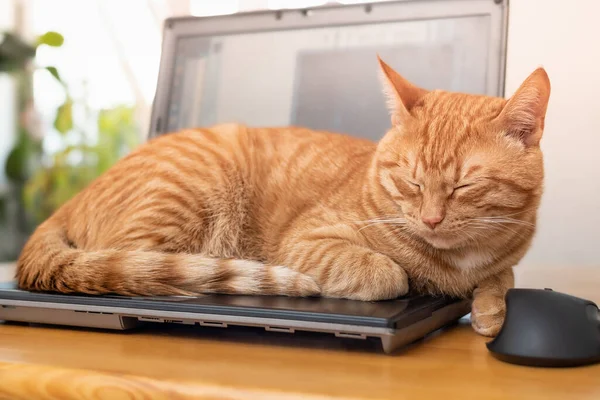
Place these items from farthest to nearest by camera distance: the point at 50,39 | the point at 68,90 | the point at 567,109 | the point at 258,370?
the point at 68,90, the point at 50,39, the point at 567,109, the point at 258,370

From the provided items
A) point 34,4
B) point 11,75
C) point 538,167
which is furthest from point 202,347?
point 34,4

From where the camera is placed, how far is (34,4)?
2.80 metres

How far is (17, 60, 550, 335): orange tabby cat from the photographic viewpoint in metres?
1.00

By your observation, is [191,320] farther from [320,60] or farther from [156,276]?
[320,60]

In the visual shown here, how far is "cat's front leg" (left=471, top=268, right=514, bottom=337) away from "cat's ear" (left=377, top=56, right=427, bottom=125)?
1.05 feet

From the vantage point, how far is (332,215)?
49.8 inches

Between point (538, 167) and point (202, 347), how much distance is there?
608 mm

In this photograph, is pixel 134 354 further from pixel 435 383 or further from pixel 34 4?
pixel 34 4

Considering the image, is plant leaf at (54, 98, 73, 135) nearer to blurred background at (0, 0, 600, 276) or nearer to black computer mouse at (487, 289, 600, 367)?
blurred background at (0, 0, 600, 276)

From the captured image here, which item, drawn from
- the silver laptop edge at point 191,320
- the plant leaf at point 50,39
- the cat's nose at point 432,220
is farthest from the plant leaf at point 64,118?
the cat's nose at point 432,220

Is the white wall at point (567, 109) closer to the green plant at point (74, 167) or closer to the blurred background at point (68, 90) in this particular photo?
the blurred background at point (68, 90)

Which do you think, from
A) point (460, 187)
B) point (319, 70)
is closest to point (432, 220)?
point (460, 187)

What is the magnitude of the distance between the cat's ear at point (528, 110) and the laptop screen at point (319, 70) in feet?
1.49

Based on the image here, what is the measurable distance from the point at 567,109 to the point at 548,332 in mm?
987
